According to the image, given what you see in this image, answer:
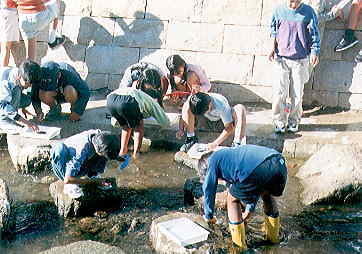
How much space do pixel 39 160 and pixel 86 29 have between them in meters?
3.10

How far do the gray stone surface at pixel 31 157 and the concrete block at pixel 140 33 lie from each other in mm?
2747

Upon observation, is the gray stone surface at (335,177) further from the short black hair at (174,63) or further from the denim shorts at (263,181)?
the short black hair at (174,63)

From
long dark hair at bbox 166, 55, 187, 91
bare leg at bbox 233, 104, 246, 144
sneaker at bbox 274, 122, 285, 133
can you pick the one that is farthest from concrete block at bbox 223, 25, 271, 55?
bare leg at bbox 233, 104, 246, 144

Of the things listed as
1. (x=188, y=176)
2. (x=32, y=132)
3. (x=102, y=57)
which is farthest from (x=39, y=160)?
(x=102, y=57)

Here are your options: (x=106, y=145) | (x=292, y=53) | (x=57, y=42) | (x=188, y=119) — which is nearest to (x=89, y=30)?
(x=57, y=42)

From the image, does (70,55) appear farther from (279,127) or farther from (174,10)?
(279,127)

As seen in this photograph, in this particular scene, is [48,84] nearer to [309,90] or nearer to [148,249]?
[148,249]

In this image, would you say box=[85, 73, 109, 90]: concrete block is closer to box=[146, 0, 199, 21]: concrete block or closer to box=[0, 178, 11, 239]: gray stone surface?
box=[146, 0, 199, 21]: concrete block

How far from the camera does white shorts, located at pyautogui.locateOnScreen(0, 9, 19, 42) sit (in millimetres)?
8539

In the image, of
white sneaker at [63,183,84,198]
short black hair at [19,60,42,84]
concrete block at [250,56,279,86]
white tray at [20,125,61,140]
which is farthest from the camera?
concrete block at [250,56,279,86]

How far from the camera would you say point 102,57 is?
9188mm

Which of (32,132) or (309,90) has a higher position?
(309,90)

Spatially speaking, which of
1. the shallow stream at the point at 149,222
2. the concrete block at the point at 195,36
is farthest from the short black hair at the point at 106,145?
the concrete block at the point at 195,36

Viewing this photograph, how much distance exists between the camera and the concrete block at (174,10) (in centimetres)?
884
